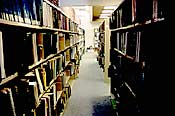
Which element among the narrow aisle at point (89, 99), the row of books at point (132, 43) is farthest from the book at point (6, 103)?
the narrow aisle at point (89, 99)

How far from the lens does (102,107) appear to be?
4344 millimetres

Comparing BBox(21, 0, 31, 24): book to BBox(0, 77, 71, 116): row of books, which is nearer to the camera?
BBox(0, 77, 71, 116): row of books

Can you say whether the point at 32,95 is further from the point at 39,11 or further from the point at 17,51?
the point at 39,11

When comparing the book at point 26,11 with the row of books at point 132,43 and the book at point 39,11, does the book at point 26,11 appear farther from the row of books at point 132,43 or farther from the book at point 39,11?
the row of books at point 132,43

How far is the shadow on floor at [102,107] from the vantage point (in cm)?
400

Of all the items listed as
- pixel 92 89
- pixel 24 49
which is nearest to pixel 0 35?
pixel 24 49

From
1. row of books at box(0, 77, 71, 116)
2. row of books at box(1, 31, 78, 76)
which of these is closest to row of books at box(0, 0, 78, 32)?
row of books at box(1, 31, 78, 76)

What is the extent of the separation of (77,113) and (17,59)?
253cm

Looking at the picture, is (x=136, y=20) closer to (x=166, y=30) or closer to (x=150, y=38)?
(x=150, y=38)

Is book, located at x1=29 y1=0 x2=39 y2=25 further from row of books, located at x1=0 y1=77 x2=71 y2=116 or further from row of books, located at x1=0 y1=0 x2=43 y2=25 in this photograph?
row of books, located at x1=0 y1=77 x2=71 y2=116

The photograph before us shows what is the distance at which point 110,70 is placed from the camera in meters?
4.81

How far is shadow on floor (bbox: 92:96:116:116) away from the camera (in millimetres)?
3998

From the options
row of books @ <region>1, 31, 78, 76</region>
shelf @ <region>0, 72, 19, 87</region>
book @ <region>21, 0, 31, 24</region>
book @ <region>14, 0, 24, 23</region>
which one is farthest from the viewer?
book @ <region>21, 0, 31, 24</region>

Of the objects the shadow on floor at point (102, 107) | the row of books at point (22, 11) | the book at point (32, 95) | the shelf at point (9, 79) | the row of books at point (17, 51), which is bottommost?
the shadow on floor at point (102, 107)
